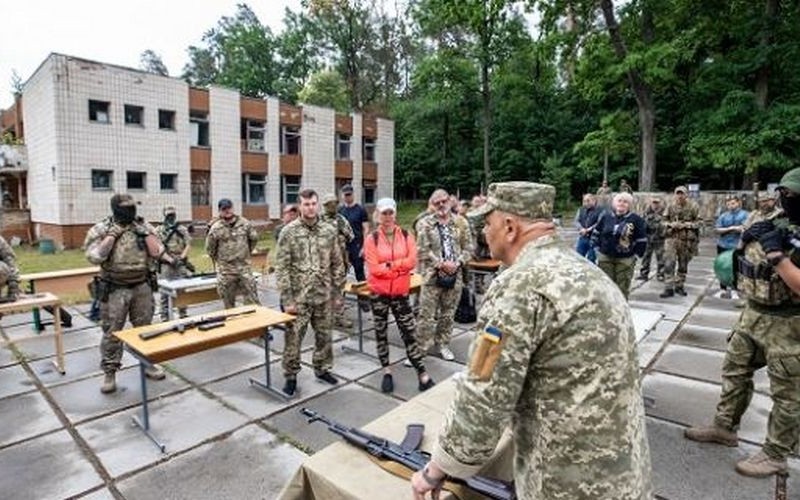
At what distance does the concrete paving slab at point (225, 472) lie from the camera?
123 inches

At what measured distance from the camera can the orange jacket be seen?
4633mm

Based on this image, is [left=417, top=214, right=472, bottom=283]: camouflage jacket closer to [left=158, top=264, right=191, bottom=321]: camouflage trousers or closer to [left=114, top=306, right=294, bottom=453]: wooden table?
[left=114, top=306, right=294, bottom=453]: wooden table

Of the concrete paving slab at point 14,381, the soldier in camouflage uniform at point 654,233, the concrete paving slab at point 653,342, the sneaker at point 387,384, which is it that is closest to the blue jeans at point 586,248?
the soldier in camouflage uniform at point 654,233

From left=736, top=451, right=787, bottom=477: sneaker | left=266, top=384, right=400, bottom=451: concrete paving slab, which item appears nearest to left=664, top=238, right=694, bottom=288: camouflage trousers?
left=736, top=451, right=787, bottom=477: sneaker

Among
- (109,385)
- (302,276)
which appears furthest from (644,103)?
(109,385)

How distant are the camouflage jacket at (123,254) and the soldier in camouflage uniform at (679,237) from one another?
8.44 m

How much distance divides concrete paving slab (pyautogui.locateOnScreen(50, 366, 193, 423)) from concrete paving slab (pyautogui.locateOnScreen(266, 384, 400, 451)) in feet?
4.78

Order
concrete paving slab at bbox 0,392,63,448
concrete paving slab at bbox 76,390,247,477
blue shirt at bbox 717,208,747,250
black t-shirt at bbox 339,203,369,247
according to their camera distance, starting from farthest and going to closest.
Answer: black t-shirt at bbox 339,203,369,247 → blue shirt at bbox 717,208,747,250 → concrete paving slab at bbox 0,392,63,448 → concrete paving slab at bbox 76,390,247,477

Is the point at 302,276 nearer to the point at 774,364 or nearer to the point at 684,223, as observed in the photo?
the point at 774,364

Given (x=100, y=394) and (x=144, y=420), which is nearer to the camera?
(x=144, y=420)

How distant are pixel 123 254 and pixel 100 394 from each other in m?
1.42

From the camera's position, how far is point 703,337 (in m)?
6.35

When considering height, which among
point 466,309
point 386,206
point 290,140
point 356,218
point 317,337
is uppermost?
point 290,140

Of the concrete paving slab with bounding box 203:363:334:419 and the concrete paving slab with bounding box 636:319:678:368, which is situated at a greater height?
the concrete paving slab with bounding box 636:319:678:368
